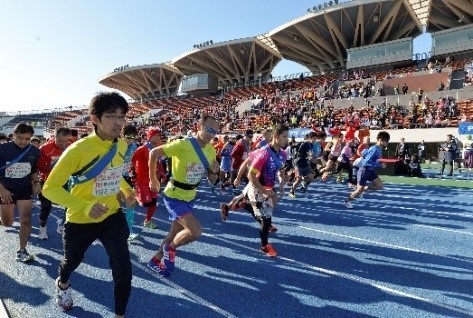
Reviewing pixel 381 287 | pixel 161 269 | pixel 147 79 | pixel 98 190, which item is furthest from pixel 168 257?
pixel 147 79

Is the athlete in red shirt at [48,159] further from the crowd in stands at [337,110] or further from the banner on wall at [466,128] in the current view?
the banner on wall at [466,128]

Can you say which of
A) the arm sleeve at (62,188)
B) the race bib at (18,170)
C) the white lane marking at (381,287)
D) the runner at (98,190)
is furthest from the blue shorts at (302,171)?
the arm sleeve at (62,188)

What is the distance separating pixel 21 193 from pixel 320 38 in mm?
51992

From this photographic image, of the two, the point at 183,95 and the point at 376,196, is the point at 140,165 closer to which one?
the point at 376,196

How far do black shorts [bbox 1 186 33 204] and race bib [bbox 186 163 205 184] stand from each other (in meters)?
2.39

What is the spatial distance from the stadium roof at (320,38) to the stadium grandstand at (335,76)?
0.47ft

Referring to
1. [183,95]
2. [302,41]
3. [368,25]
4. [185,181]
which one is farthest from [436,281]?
[183,95]

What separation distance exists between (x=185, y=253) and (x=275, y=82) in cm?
4950

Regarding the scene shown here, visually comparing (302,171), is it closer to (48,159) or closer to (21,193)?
(48,159)

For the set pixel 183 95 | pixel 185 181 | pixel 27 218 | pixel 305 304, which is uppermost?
pixel 183 95

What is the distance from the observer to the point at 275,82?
53.2 metres

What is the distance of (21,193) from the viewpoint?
16.8 ft

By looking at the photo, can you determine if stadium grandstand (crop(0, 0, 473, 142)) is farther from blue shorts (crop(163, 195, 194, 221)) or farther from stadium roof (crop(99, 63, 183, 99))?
blue shorts (crop(163, 195, 194, 221))

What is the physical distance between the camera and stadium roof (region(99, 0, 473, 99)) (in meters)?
44.0
